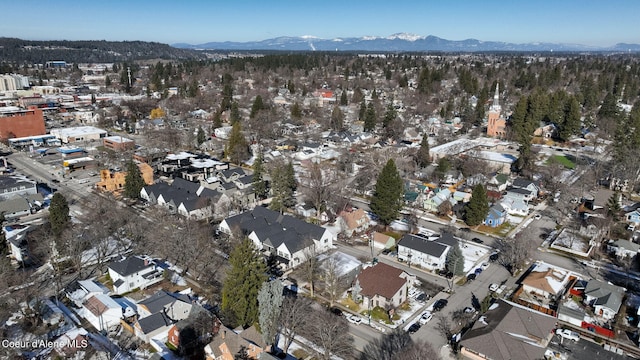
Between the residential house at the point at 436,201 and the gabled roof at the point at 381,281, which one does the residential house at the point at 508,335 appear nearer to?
the gabled roof at the point at 381,281

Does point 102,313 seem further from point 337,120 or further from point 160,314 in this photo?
point 337,120

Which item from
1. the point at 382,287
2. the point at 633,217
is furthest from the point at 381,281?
the point at 633,217

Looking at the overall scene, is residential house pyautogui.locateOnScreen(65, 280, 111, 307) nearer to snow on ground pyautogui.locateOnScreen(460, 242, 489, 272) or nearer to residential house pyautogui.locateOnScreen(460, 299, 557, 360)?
residential house pyautogui.locateOnScreen(460, 299, 557, 360)

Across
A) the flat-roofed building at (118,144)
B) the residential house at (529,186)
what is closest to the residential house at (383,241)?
the residential house at (529,186)

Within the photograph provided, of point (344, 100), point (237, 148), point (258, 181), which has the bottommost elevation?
point (258, 181)

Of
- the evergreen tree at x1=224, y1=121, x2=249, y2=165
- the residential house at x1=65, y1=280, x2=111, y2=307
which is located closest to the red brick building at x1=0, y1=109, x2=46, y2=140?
the evergreen tree at x1=224, y1=121, x2=249, y2=165

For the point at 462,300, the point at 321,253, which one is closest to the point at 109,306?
the point at 321,253
